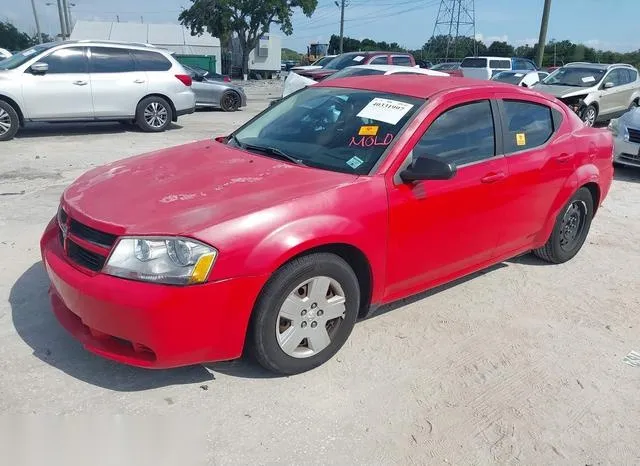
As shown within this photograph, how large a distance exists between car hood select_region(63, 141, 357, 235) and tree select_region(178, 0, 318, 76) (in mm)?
44675

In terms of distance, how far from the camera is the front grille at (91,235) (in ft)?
8.77

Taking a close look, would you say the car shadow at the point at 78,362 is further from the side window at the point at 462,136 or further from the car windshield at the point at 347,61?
the car windshield at the point at 347,61

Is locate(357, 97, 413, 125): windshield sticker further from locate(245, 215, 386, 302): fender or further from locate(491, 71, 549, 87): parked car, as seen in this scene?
locate(491, 71, 549, 87): parked car

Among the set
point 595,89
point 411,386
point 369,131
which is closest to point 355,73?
point 595,89

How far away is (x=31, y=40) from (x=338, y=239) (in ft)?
300

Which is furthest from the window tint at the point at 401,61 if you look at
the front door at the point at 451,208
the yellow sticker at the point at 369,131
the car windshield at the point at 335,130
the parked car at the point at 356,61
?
the yellow sticker at the point at 369,131

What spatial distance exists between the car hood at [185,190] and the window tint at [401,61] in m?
13.7

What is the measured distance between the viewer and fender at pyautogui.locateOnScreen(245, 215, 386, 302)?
8.75 ft

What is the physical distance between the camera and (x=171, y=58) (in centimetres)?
1122

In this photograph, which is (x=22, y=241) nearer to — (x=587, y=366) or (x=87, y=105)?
(x=587, y=366)

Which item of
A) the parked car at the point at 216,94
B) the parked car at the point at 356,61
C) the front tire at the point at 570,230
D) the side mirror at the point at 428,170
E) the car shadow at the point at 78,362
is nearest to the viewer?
the car shadow at the point at 78,362

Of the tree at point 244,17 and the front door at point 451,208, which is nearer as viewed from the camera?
the front door at point 451,208

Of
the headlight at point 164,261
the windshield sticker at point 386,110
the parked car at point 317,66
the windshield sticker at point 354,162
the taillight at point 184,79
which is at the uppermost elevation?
the windshield sticker at point 386,110

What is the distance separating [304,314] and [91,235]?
118 centimetres
